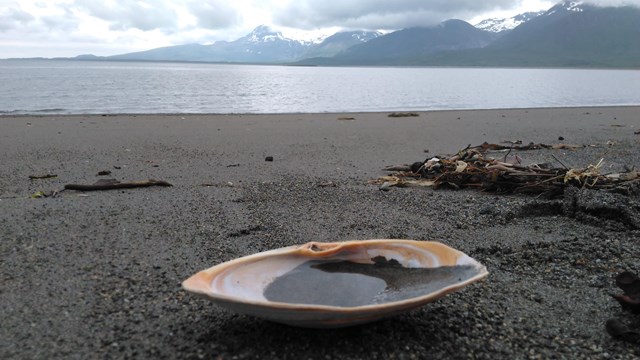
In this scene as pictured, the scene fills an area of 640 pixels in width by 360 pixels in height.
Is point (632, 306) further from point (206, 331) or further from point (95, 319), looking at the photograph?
point (95, 319)

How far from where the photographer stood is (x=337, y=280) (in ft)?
7.57

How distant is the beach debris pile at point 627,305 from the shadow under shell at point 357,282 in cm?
65

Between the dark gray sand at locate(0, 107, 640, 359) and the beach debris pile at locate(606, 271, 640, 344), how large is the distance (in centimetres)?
5

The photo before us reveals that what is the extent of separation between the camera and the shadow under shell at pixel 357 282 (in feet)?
7.04

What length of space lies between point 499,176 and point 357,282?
3.34 metres

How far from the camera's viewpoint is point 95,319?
2.23 meters

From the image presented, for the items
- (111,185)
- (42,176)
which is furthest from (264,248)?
A: (42,176)

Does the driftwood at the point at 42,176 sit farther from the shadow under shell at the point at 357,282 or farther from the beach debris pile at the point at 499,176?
the shadow under shell at the point at 357,282

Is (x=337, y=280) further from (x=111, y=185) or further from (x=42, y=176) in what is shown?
(x=42, y=176)

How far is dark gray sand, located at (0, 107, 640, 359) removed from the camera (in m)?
2.07

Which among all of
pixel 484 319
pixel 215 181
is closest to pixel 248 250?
pixel 484 319

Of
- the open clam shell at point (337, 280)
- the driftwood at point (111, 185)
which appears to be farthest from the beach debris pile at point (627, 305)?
the driftwood at point (111, 185)

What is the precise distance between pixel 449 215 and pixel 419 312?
2.10m

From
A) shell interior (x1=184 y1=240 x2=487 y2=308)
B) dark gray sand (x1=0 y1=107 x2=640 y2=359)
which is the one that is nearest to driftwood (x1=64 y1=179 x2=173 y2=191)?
dark gray sand (x1=0 y1=107 x2=640 y2=359)
